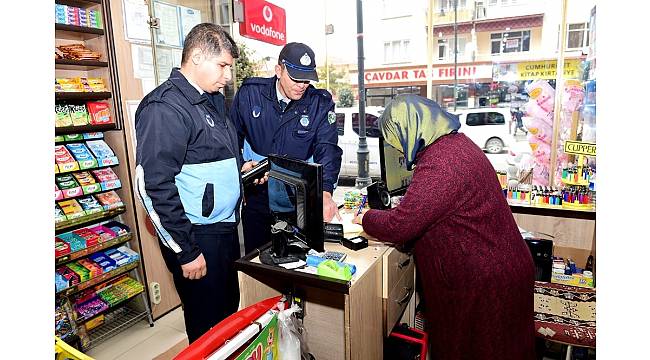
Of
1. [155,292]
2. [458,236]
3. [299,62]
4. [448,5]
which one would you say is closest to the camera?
[458,236]

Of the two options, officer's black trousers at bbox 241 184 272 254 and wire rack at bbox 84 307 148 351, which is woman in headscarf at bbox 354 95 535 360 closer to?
officer's black trousers at bbox 241 184 272 254

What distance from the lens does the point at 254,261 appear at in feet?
5.62

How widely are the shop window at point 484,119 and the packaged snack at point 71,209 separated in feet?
12.5

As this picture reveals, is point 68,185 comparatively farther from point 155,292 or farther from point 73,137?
point 155,292

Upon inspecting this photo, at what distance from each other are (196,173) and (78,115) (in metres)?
1.36

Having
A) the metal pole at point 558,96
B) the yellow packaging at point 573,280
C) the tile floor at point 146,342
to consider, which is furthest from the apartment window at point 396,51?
the yellow packaging at point 573,280

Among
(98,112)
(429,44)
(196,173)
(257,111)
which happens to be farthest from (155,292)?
(429,44)

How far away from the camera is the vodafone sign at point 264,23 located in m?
3.41

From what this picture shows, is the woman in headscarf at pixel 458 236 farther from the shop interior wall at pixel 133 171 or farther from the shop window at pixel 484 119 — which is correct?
the shop window at pixel 484 119

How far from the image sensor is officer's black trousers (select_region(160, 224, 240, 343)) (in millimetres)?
1802

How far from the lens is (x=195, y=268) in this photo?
1.70 m

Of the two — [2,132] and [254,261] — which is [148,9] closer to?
[254,261]

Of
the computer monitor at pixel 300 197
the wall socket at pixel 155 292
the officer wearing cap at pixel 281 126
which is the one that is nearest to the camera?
the computer monitor at pixel 300 197

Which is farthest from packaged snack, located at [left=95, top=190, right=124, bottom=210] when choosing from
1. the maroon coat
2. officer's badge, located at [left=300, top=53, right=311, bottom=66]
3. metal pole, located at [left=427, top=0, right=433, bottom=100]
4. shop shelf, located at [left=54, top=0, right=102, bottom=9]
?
metal pole, located at [left=427, top=0, right=433, bottom=100]
